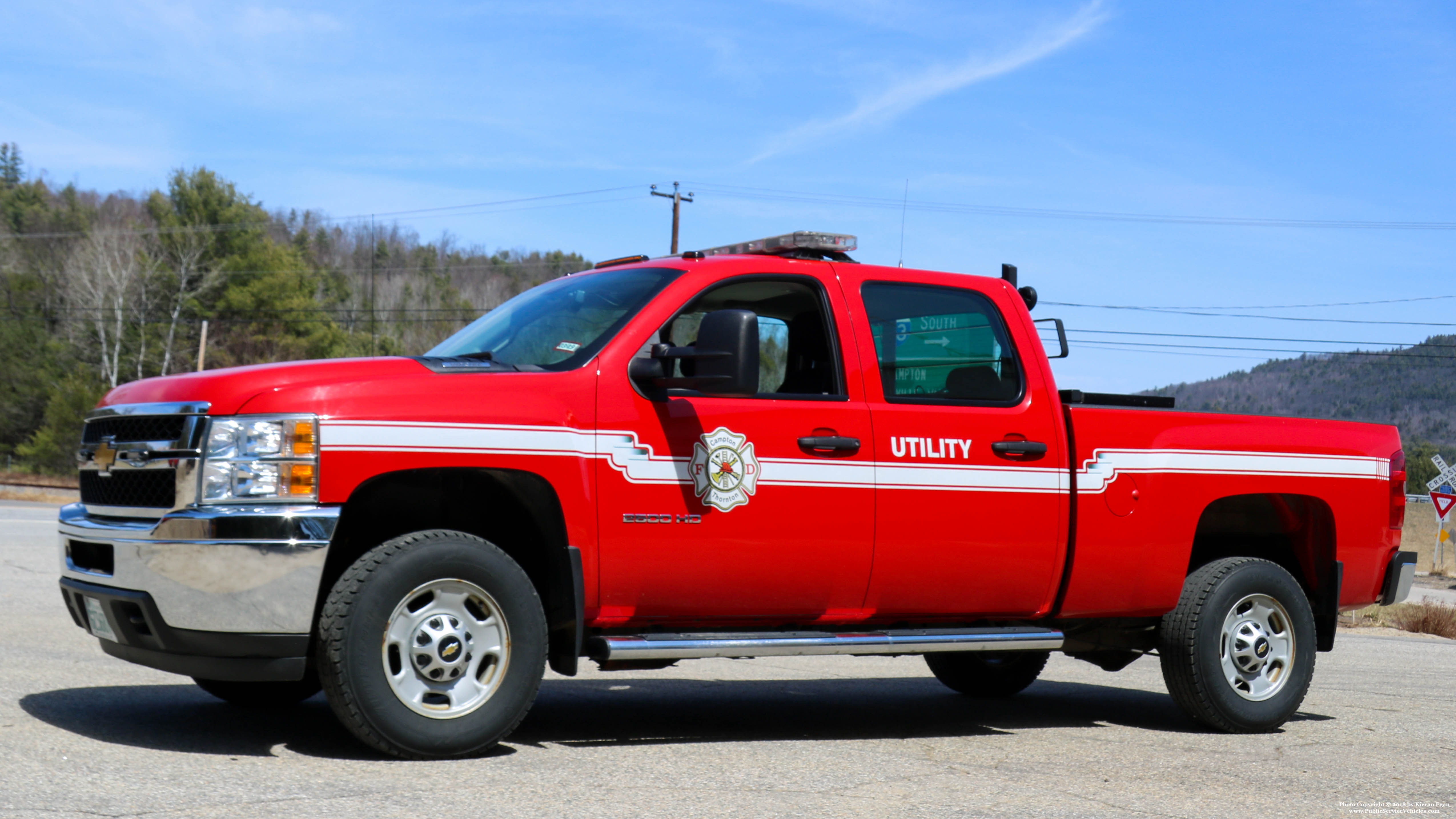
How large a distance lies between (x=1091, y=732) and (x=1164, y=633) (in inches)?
25.6

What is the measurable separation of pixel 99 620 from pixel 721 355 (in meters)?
2.57

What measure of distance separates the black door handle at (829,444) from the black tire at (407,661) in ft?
4.37

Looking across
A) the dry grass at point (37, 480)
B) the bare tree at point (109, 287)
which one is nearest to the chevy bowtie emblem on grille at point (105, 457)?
the dry grass at point (37, 480)

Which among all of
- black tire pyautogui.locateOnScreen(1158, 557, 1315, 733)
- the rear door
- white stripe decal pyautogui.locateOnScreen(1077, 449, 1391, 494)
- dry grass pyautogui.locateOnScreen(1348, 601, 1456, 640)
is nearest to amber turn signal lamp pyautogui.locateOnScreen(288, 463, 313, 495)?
the rear door

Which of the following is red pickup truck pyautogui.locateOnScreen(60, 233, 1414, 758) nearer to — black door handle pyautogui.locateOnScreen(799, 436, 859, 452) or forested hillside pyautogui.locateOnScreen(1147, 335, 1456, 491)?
black door handle pyautogui.locateOnScreen(799, 436, 859, 452)

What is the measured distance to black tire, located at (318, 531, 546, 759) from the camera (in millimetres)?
4988

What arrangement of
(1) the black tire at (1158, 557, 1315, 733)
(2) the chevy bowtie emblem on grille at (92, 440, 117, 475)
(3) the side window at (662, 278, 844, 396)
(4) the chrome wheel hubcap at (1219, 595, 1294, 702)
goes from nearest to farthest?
(2) the chevy bowtie emblem on grille at (92, 440, 117, 475), (3) the side window at (662, 278, 844, 396), (1) the black tire at (1158, 557, 1315, 733), (4) the chrome wheel hubcap at (1219, 595, 1294, 702)

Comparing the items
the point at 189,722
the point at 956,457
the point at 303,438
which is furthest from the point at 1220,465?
the point at 189,722

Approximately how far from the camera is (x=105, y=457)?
5.34 metres

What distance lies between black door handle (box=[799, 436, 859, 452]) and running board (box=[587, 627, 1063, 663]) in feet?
2.60

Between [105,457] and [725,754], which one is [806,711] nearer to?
[725,754]

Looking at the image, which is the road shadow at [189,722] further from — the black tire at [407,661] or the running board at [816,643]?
the running board at [816,643]

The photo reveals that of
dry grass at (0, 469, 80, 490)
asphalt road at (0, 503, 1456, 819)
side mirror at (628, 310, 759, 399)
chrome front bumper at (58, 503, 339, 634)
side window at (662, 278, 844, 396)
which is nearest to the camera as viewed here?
asphalt road at (0, 503, 1456, 819)

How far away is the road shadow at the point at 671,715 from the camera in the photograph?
5641 mm
